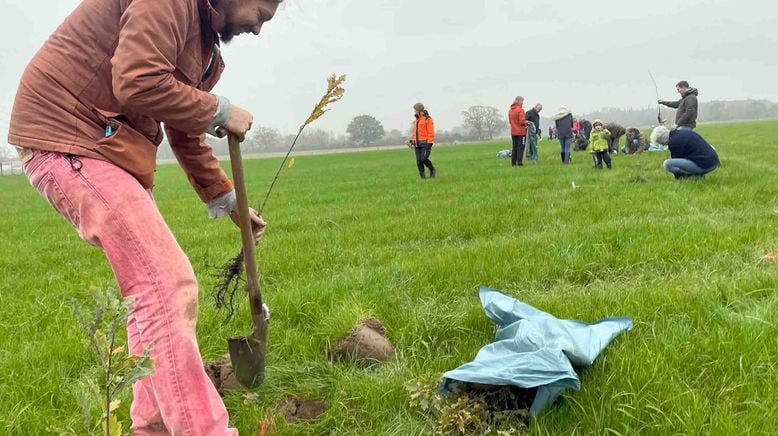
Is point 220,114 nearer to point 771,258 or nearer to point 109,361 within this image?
point 109,361

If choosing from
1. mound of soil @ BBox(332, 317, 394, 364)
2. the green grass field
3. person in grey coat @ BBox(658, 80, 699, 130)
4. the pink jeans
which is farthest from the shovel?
person in grey coat @ BBox(658, 80, 699, 130)

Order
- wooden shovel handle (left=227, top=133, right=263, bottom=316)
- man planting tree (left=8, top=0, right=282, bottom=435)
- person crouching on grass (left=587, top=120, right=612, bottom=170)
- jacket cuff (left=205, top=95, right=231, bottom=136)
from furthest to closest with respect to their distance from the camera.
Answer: person crouching on grass (left=587, top=120, right=612, bottom=170) < wooden shovel handle (left=227, top=133, right=263, bottom=316) < jacket cuff (left=205, top=95, right=231, bottom=136) < man planting tree (left=8, top=0, right=282, bottom=435)

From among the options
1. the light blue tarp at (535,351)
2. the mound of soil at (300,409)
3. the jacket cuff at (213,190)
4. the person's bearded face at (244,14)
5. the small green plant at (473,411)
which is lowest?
the mound of soil at (300,409)

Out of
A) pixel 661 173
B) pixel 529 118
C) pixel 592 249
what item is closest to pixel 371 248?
pixel 592 249

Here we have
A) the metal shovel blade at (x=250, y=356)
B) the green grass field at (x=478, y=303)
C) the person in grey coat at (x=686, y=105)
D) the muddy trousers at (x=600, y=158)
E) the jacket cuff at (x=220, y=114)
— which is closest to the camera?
the jacket cuff at (x=220, y=114)

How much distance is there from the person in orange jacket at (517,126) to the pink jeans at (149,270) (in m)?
14.5

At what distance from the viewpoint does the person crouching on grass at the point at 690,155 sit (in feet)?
28.9

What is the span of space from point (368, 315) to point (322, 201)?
8.07 m

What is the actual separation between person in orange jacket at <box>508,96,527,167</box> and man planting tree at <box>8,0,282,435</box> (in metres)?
14.1

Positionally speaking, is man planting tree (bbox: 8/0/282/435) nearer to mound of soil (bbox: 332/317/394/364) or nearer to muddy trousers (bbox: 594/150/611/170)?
mound of soil (bbox: 332/317/394/364)

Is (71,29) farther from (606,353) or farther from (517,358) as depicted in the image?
(606,353)

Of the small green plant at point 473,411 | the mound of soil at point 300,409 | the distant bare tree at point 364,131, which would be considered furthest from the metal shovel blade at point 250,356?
the distant bare tree at point 364,131

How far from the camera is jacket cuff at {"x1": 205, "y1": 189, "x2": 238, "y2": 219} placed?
9.00ft

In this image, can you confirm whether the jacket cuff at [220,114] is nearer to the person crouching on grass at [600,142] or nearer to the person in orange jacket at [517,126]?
the person crouching on grass at [600,142]
